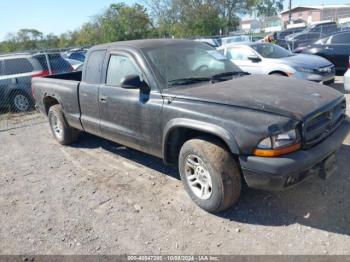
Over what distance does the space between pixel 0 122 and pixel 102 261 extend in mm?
7919

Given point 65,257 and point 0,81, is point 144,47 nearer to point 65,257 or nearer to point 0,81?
point 65,257

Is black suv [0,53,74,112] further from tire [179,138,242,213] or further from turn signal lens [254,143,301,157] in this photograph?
turn signal lens [254,143,301,157]

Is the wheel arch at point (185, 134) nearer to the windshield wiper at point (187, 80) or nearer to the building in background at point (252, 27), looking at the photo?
the windshield wiper at point (187, 80)

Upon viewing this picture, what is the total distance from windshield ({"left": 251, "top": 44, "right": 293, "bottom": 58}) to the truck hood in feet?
16.3

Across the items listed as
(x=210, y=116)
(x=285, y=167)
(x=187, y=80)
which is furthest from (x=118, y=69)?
(x=285, y=167)

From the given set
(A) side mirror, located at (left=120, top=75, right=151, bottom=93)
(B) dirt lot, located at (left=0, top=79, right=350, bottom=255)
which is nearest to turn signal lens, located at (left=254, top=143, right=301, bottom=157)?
(B) dirt lot, located at (left=0, top=79, right=350, bottom=255)

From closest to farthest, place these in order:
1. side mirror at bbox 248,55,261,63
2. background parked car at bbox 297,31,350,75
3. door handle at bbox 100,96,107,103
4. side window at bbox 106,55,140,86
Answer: side window at bbox 106,55,140,86 < door handle at bbox 100,96,107,103 < side mirror at bbox 248,55,261,63 < background parked car at bbox 297,31,350,75

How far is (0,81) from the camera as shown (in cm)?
1023

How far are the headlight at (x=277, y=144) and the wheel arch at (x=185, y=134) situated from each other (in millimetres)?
232

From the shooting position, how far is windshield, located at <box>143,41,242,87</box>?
4133mm

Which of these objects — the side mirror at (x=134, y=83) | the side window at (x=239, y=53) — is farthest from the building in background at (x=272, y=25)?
the side mirror at (x=134, y=83)

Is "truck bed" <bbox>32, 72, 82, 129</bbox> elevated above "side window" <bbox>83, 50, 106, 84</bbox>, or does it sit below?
below

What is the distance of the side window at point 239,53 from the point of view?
9.23 metres

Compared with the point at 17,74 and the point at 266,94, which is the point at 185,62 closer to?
the point at 266,94
